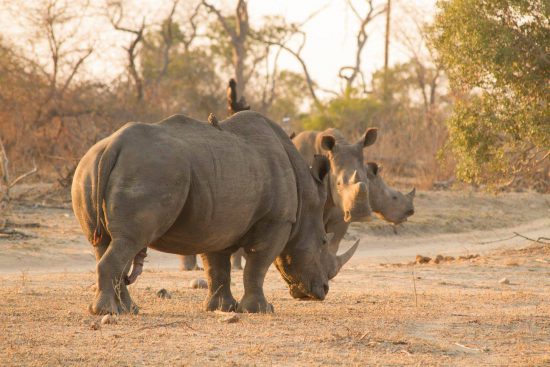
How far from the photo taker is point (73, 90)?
83.3 feet

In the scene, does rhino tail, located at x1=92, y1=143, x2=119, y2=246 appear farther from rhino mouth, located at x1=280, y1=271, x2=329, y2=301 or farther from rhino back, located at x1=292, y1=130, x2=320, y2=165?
rhino back, located at x1=292, y1=130, x2=320, y2=165

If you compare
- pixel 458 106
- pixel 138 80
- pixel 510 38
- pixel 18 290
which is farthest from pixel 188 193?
pixel 138 80

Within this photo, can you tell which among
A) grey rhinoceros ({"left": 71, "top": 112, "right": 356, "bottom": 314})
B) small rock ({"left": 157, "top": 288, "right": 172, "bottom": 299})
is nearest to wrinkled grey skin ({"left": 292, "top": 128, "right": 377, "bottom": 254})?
grey rhinoceros ({"left": 71, "top": 112, "right": 356, "bottom": 314})

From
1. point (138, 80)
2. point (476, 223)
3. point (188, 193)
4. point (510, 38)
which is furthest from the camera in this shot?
point (138, 80)

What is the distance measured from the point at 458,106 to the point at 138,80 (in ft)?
54.0

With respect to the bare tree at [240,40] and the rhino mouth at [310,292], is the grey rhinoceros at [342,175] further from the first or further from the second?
the bare tree at [240,40]

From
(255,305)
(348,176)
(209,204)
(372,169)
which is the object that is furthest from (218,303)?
(372,169)

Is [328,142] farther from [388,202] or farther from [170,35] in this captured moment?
A: [170,35]

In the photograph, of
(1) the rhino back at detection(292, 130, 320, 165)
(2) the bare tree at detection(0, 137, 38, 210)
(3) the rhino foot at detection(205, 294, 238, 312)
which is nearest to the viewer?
(3) the rhino foot at detection(205, 294, 238, 312)

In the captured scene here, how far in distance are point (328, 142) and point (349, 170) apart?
1.42 ft

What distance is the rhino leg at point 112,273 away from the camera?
22.4 feet

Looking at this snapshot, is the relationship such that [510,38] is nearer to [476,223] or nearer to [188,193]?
[188,193]

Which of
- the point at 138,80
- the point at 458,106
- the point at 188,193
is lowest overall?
the point at 188,193

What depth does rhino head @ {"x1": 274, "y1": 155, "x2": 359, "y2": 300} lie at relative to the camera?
813 centimetres
